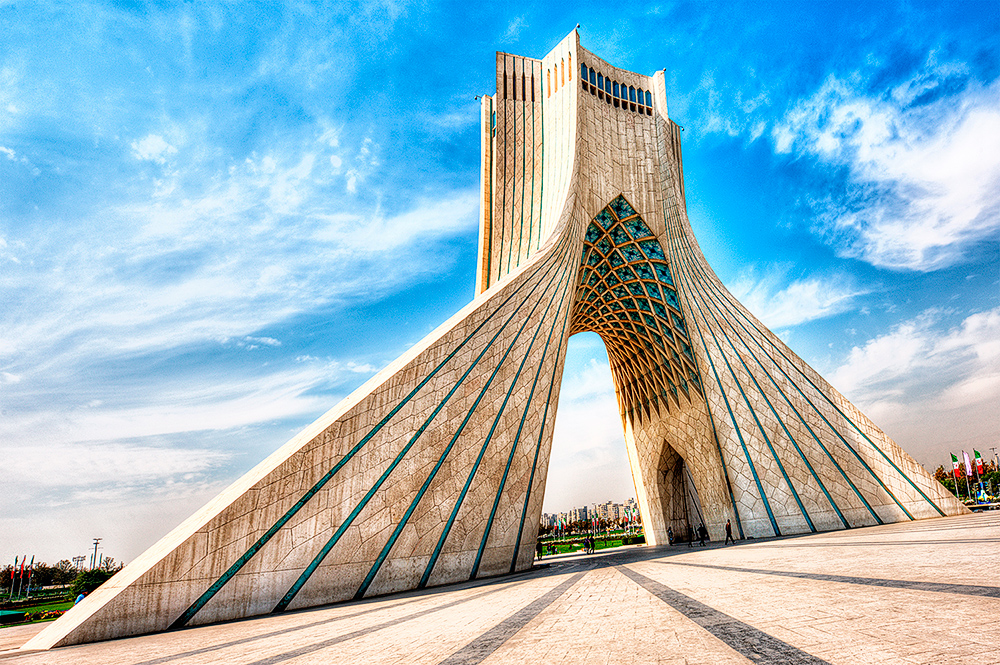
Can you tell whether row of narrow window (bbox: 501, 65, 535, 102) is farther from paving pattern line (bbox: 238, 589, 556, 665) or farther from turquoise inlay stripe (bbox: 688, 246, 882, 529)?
paving pattern line (bbox: 238, 589, 556, 665)

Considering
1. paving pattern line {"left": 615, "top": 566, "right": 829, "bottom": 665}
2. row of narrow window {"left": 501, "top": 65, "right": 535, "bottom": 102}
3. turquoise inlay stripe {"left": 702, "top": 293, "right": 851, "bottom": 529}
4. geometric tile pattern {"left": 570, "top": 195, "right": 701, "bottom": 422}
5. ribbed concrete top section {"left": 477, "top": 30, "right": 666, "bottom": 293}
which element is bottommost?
paving pattern line {"left": 615, "top": 566, "right": 829, "bottom": 665}

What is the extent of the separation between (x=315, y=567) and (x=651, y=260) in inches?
565

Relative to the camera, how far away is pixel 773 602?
159 inches

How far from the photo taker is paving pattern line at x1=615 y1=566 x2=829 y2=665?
8.30 ft

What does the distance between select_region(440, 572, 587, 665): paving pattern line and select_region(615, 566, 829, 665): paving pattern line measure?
4.44 ft

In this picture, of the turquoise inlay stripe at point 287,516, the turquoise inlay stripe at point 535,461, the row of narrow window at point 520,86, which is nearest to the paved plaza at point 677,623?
the turquoise inlay stripe at point 287,516

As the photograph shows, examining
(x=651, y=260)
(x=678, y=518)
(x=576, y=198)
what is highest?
(x=576, y=198)

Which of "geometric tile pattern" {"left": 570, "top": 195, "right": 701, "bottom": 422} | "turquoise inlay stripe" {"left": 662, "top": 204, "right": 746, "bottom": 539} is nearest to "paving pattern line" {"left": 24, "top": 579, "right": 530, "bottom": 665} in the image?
"turquoise inlay stripe" {"left": 662, "top": 204, "right": 746, "bottom": 539}

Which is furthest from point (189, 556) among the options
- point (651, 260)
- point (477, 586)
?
point (651, 260)

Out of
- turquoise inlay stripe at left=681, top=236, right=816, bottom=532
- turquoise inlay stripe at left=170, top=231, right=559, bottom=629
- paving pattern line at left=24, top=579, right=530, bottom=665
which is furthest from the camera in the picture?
turquoise inlay stripe at left=681, top=236, right=816, bottom=532

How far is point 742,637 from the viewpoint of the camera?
3.06 m

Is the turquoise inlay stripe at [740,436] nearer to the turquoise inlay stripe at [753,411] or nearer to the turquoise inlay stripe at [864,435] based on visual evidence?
the turquoise inlay stripe at [753,411]

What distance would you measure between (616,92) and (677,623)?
1891 cm

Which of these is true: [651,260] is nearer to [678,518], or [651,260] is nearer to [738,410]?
[738,410]
